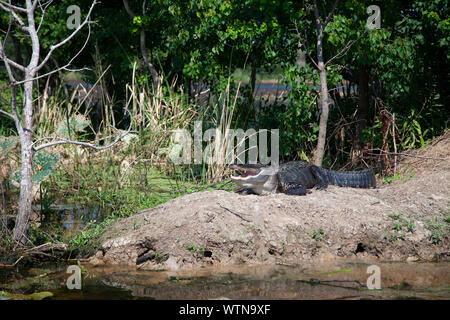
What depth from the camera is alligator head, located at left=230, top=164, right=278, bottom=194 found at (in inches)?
240

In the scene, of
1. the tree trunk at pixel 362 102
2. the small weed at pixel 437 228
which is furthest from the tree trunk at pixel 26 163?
the tree trunk at pixel 362 102

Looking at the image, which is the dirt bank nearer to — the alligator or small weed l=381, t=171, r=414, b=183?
the alligator

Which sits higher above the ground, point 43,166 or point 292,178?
point 43,166

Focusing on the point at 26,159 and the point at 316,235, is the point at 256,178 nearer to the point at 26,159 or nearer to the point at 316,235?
the point at 316,235

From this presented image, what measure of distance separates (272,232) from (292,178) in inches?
58.8

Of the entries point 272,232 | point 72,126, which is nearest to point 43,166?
point 72,126

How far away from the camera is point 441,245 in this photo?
517 centimetres

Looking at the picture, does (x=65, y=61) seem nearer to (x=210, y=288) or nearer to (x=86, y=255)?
(x=86, y=255)

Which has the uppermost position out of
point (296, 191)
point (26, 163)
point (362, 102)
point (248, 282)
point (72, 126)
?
point (362, 102)

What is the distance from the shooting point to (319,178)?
6777 mm

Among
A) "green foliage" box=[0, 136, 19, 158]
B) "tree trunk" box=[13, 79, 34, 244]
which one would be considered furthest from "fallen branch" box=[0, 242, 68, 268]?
"green foliage" box=[0, 136, 19, 158]

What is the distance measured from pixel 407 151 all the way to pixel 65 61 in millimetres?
7568

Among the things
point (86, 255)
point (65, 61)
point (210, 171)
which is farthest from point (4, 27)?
point (86, 255)

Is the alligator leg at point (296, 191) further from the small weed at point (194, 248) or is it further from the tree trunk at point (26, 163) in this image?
the tree trunk at point (26, 163)
